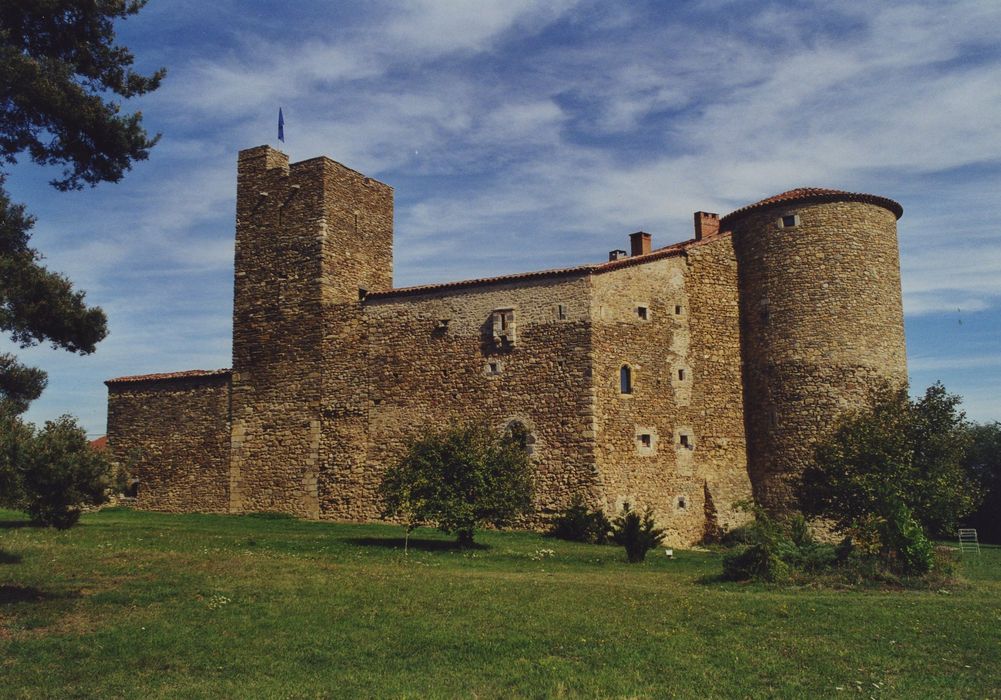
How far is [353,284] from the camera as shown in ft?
107

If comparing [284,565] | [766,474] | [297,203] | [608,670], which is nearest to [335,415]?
[297,203]

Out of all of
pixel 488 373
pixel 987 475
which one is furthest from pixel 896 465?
pixel 987 475

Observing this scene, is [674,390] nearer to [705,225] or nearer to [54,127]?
[705,225]

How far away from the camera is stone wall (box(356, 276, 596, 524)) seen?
88.9 ft

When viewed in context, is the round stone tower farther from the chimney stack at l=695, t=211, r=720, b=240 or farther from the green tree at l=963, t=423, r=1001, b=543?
the green tree at l=963, t=423, r=1001, b=543

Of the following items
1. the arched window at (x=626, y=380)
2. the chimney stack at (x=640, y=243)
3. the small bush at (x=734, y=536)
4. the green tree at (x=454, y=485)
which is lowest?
the small bush at (x=734, y=536)

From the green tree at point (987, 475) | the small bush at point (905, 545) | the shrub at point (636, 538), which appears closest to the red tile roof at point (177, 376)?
the shrub at point (636, 538)

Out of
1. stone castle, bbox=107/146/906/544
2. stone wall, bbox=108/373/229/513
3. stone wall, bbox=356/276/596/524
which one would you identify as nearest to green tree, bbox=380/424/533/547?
stone wall, bbox=356/276/596/524

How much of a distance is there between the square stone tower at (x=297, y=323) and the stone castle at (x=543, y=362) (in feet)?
0.25

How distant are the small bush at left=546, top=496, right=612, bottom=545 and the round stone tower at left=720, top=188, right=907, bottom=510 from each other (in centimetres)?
839

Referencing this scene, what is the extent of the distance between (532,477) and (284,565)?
10.1m

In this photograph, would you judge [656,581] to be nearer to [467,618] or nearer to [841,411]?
[467,618]

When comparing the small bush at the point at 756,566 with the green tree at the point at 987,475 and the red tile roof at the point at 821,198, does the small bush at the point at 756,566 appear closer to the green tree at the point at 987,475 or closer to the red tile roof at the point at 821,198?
the red tile roof at the point at 821,198

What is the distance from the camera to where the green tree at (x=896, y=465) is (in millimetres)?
25266
